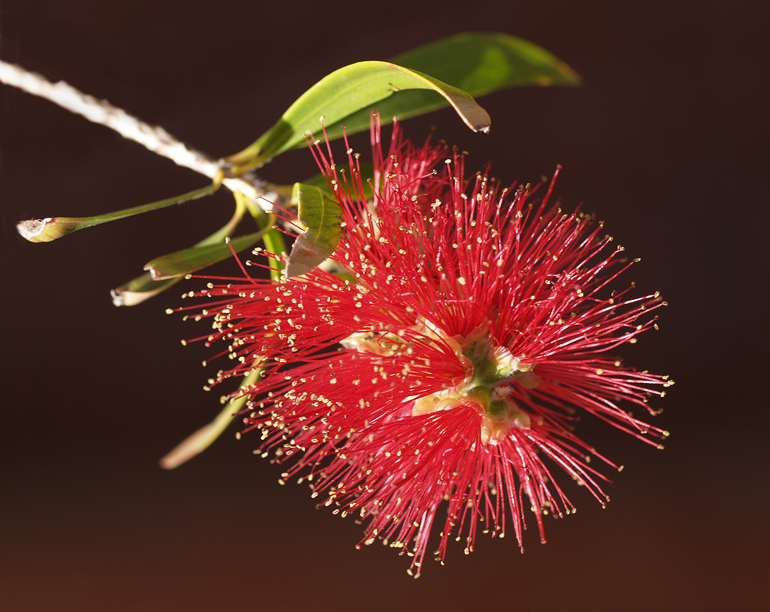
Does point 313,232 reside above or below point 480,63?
below

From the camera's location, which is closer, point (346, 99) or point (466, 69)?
point (346, 99)

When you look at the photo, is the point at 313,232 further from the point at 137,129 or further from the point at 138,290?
the point at 137,129

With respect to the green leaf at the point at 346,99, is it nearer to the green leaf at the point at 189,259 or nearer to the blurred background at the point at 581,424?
the green leaf at the point at 189,259

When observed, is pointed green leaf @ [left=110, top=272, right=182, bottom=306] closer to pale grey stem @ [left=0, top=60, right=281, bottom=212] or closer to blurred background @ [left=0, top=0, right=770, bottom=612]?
pale grey stem @ [left=0, top=60, right=281, bottom=212]

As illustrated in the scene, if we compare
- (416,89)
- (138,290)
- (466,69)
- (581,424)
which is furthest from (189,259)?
(581,424)

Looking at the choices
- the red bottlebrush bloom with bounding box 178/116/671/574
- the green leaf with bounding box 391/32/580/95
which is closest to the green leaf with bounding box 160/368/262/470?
the red bottlebrush bloom with bounding box 178/116/671/574

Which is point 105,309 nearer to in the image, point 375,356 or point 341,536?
point 341,536

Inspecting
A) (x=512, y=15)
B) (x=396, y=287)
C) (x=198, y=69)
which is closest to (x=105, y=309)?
(x=198, y=69)
